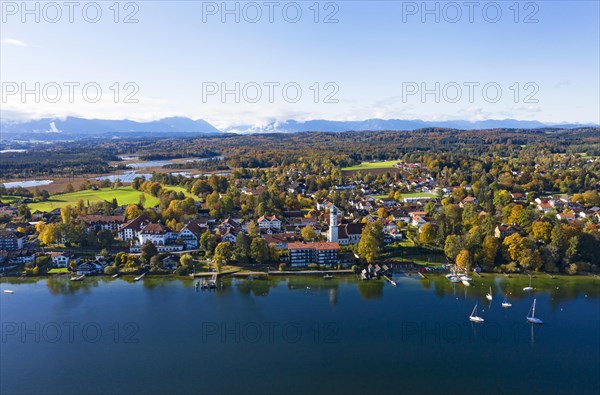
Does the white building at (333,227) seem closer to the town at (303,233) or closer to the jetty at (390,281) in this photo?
the town at (303,233)

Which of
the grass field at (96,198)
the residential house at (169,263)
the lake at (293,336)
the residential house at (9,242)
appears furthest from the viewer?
the grass field at (96,198)

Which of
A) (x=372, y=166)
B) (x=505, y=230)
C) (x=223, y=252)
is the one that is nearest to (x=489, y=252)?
(x=505, y=230)

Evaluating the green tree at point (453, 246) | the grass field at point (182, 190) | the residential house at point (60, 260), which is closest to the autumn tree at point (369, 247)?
the green tree at point (453, 246)

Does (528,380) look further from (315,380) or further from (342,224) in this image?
(342,224)

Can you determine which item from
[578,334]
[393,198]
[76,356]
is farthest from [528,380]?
[393,198]

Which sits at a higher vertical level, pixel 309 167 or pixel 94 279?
pixel 309 167

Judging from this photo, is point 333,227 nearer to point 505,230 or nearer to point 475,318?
point 505,230
